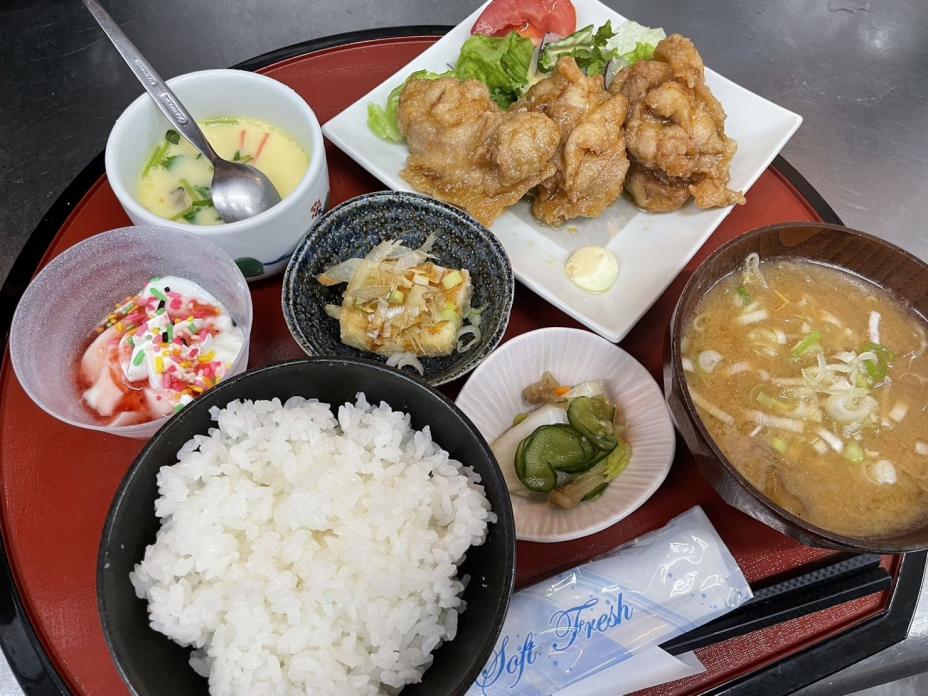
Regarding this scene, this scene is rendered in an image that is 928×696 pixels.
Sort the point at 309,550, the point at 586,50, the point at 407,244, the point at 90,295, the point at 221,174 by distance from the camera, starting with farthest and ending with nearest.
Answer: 1. the point at 586,50
2. the point at 407,244
3. the point at 221,174
4. the point at 90,295
5. the point at 309,550

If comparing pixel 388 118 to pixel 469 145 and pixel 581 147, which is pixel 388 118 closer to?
pixel 469 145

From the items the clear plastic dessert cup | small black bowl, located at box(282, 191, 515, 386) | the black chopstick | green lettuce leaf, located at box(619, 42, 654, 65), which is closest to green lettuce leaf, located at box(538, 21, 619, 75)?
green lettuce leaf, located at box(619, 42, 654, 65)

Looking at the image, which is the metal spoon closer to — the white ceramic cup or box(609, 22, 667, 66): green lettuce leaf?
the white ceramic cup

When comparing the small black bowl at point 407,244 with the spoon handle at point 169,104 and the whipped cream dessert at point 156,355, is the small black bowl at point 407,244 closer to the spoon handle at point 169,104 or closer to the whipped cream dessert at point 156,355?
the whipped cream dessert at point 156,355

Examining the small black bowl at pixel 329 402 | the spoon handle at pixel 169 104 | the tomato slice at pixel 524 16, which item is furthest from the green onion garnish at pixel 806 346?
the spoon handle at pixel 169 104

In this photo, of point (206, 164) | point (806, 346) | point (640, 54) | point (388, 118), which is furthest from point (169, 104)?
point (806, 346)

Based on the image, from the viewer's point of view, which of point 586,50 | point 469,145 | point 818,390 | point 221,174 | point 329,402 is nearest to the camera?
point 329,402

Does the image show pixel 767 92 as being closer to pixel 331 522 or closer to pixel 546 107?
pixel 546 107

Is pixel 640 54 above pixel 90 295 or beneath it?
above
